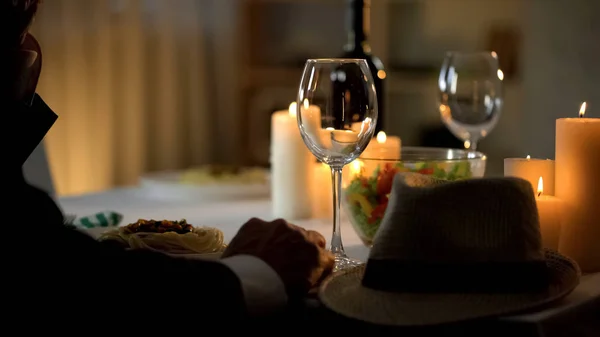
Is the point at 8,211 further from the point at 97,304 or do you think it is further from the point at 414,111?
the point at 414,111

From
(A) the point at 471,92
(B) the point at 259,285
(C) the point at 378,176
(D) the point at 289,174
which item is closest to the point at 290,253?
(B) the point at 259,285

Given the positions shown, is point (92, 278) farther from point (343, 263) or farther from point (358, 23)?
point (358, 23)

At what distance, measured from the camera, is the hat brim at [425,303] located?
759 mm

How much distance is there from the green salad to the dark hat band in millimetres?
345

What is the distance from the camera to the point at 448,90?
171 cm

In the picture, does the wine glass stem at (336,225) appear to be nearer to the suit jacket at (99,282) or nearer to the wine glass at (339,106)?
the wine glass at (339,106)

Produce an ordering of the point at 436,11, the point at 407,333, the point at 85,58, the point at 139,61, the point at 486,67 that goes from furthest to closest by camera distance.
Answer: the point at 436,11 → the point at 139,61 → the point at 85,58 → the point at 486,67 → the point at 407,333

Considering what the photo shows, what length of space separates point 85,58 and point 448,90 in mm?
1935

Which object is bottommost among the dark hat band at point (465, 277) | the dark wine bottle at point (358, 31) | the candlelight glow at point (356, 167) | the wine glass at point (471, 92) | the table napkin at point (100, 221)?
the table napkin at point (100, 221)

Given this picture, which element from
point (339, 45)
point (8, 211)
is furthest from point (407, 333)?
point (339, 45)

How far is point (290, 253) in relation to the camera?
34.3 inches

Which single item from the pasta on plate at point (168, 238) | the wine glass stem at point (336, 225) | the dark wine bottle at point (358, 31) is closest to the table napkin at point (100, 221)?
the pasta on plate at point (168, 238)

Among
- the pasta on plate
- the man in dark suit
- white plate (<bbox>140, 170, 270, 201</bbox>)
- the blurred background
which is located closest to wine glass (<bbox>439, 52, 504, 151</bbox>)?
white plate (<bbox>140, 170, 270, 201</bbox>)

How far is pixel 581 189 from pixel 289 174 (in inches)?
24.8
